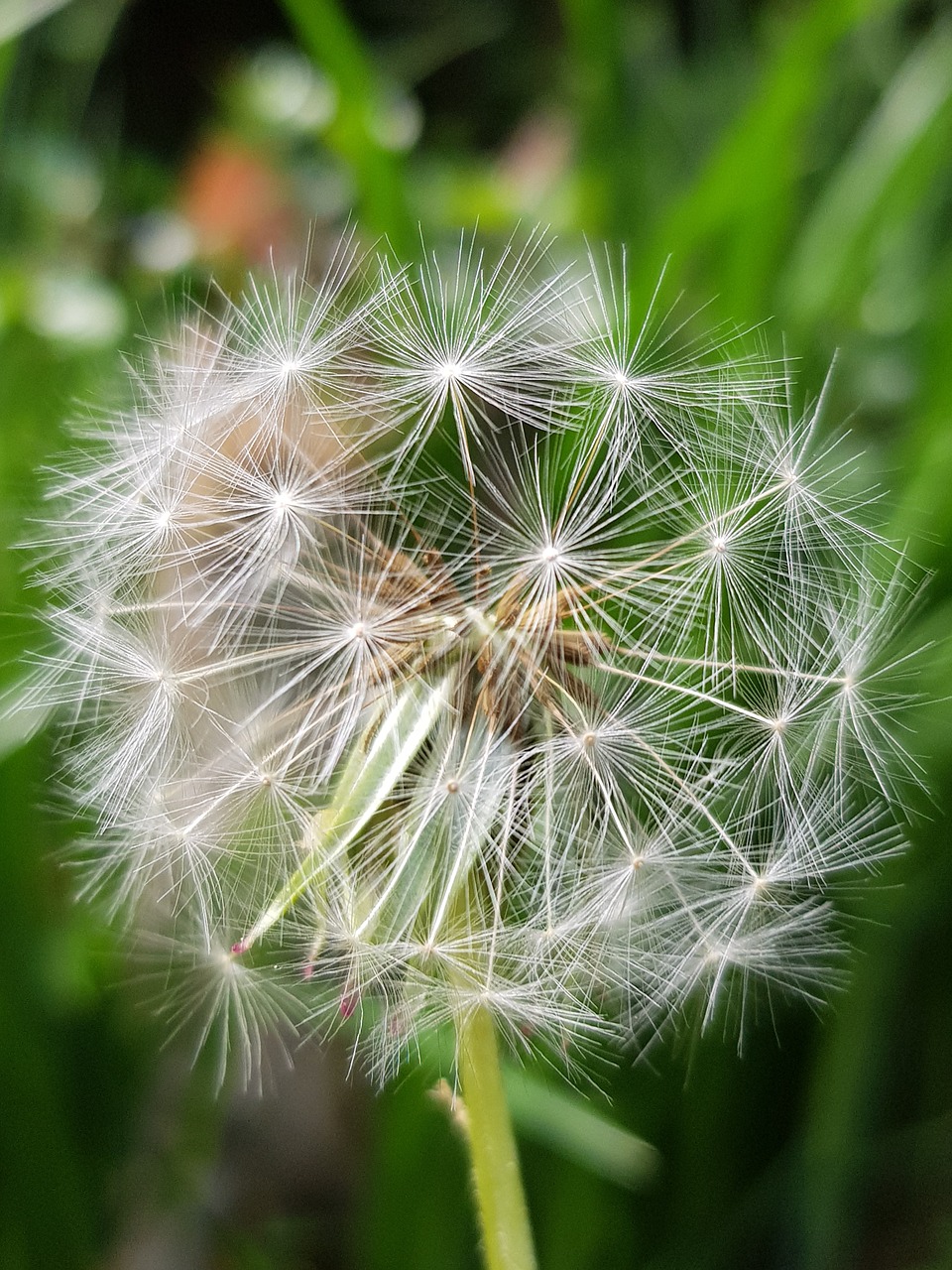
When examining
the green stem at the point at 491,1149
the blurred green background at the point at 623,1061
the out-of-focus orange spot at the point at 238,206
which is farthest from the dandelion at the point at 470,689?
the out-of-focus orange spot at the point at 238,206

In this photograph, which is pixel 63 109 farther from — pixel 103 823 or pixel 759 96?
pixel 103 823

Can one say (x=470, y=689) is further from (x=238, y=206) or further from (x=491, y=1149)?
(x=238, y=206)

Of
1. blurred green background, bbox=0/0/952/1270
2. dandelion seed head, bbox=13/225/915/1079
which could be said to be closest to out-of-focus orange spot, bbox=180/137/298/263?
blurred green background, bbox=0/0/952/1270

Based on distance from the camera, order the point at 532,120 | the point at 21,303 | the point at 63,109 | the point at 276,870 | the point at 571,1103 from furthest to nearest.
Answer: the point at 532,120
the point at 63,109
the point at 21,303
the point at 571,1103
the point at 276,870

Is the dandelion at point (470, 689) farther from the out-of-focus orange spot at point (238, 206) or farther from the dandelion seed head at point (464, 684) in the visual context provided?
the out-of-focus orange spot at point (238, 206)

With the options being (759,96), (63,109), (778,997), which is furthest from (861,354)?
(63,109)

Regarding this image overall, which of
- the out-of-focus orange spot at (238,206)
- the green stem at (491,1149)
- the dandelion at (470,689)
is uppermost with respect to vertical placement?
the out-of-focus orange spot at (238,206)

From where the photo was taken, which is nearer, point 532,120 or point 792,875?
point 792,875
